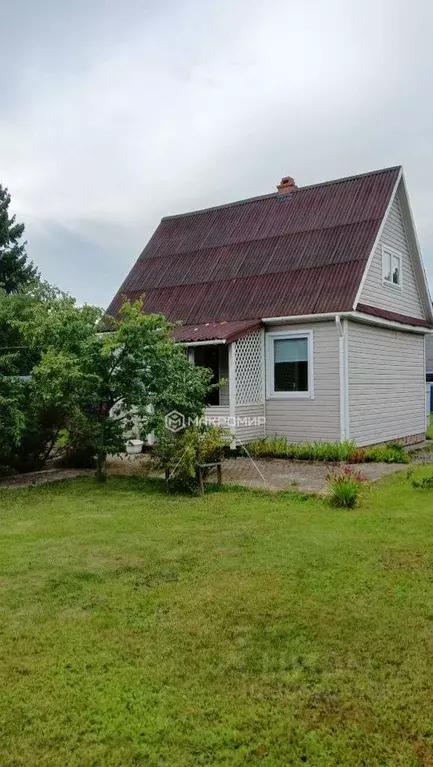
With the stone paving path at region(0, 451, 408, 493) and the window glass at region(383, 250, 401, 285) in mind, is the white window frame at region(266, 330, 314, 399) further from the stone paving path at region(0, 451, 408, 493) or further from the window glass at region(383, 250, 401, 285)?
the window glass at region(383, 250, 401, 285)

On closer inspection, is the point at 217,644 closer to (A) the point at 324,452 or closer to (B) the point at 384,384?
(A) the point at 324,452

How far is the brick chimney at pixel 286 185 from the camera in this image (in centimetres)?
1736

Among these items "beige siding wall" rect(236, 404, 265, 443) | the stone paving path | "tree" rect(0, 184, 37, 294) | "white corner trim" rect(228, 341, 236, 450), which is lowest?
the stone paving path

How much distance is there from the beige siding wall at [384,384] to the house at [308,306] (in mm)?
46

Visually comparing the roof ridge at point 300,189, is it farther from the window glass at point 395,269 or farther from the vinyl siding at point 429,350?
the vinyl siding at point 429,350

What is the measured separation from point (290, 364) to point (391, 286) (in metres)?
4.00

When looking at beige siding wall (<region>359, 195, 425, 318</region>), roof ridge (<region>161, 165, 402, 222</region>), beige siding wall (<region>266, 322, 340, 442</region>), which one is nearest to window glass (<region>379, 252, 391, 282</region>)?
beige siding wall (<region>359, 195, 425, 318</region>)

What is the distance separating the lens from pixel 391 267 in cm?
1569

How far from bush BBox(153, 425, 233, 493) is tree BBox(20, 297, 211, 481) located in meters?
0.39

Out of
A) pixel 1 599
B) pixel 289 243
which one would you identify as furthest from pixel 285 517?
pixel 289 243

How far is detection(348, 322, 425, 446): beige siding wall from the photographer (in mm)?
13727

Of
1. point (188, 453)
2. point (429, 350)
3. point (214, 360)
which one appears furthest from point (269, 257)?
point (429, 350)

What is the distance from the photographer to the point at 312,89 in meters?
14.3

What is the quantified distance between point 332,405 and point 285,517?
6.16 meters
